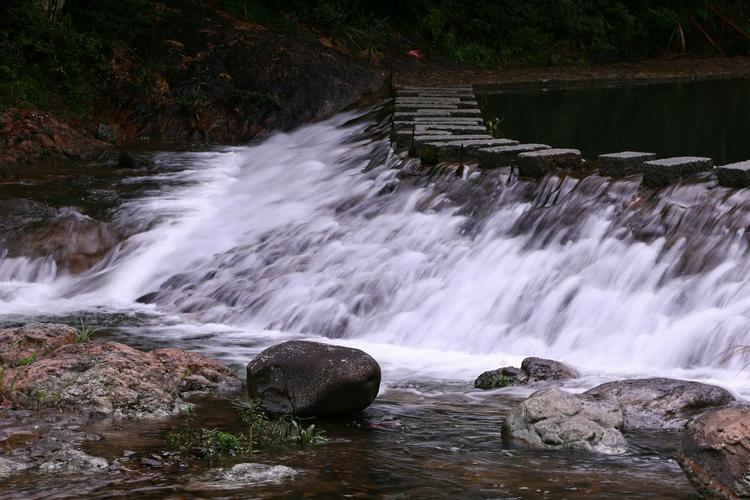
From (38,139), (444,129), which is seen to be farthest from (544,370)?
(38,139)

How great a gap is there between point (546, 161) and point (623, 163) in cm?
79

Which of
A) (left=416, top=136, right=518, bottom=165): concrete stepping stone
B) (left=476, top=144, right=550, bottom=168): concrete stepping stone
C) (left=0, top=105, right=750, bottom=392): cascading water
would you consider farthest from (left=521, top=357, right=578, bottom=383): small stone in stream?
(left=416, top=136, right=518, bottom=165): concrete stepping stone

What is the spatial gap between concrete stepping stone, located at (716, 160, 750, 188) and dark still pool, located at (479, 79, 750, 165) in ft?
11.6

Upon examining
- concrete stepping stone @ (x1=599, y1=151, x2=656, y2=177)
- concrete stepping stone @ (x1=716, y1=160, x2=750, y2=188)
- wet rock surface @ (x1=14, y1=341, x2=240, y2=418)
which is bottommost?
wet rock surface @ (x1=14, y1=341, x2=240, y2=418)

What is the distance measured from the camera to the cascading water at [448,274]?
784 centimetres

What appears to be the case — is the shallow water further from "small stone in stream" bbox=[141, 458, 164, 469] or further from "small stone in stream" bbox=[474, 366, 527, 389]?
"small stone in stream" bbox=[141, 458, 164, 469]

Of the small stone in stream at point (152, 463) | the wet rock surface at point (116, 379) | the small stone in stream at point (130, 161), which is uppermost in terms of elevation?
the small stone in stream at point (152, 463)

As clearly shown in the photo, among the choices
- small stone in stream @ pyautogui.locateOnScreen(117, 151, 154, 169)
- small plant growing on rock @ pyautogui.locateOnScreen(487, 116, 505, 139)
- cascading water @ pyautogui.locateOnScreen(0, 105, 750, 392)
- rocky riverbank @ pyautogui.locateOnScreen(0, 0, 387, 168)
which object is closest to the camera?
cascading water @ pyautogui.locateOnScreen(0, 105, 750, 392)

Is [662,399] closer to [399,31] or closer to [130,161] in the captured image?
[130,161]

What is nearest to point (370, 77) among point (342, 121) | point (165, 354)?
point (342, 121)

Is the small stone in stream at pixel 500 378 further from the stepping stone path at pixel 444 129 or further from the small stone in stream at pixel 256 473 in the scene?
the stepping stone path at pixel 444 129

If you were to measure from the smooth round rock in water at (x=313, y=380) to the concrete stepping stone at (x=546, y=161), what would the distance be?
4120 millimetres

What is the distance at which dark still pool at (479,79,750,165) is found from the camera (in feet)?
43.7

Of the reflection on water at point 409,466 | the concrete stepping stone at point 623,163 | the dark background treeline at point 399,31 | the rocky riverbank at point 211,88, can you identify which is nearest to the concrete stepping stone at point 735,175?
the concrete stepping stone at point 623,163
